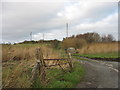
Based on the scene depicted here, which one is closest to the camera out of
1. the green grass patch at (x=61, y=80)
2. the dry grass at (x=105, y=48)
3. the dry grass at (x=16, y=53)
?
the dry grass at (x=16, y=53)

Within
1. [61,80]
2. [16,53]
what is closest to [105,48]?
[16,53]

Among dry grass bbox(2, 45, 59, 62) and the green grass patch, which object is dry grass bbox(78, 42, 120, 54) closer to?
the green grass patch

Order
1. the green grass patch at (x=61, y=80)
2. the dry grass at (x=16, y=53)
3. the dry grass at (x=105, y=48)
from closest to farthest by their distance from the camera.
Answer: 1. the dry grass at (x=16, y=53)
2. the green grass patch at (x=61, y=80)
3. the dry grass at (x=105, y=48)

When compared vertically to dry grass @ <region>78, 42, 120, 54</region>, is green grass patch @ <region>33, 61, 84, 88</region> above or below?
below

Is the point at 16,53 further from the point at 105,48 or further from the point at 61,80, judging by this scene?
the point at 105,48

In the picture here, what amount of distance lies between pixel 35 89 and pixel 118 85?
12.1 feet

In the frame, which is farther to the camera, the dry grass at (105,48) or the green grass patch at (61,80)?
the dry grass at (105,48)

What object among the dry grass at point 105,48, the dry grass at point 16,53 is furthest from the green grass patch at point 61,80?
the dry grass at point 105,48

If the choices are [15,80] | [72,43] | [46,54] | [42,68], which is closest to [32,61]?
[42,68]

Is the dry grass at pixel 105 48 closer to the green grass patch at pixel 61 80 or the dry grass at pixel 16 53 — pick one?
the green grass patch at pixel 61 80

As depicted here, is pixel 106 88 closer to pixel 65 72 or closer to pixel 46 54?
pixel 65 72

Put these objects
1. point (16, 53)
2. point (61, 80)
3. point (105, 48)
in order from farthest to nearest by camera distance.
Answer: point (105, 48), point (16, 53), point (61, 80)

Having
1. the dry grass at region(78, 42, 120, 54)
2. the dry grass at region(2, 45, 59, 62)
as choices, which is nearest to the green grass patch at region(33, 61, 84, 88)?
the dry grass at region(2, 45, 59, 62)

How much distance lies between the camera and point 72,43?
38.7 metres
